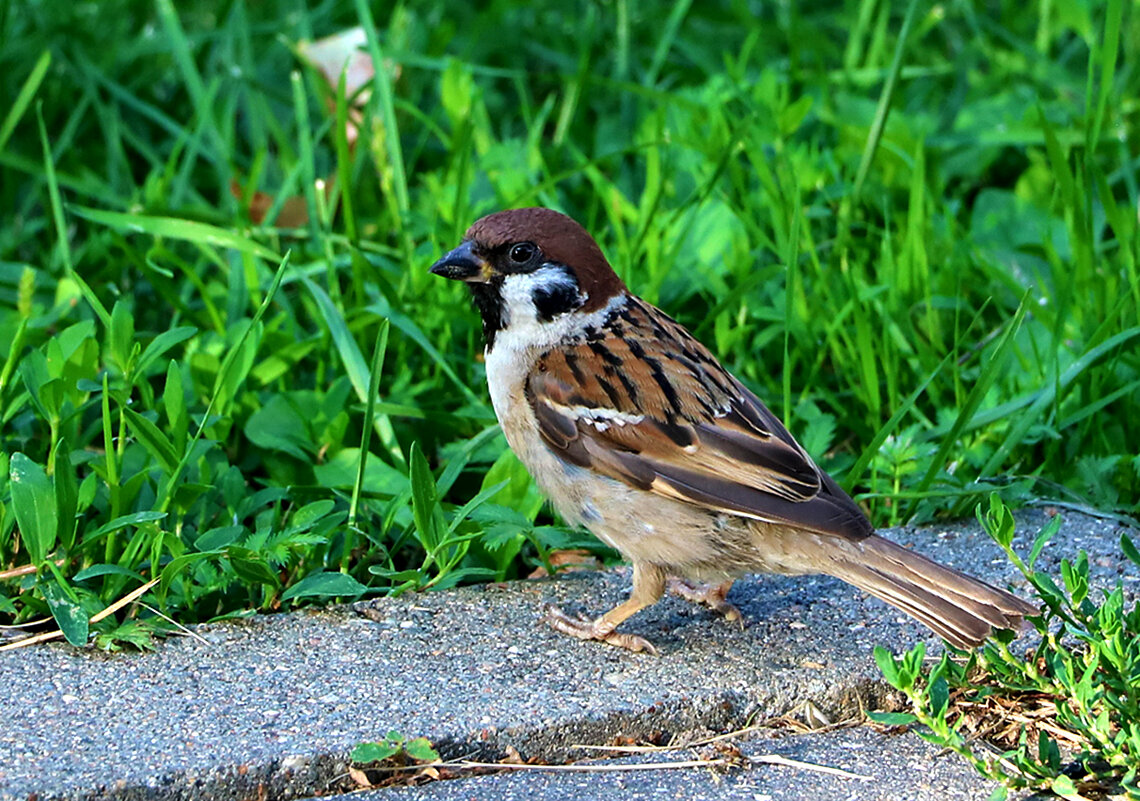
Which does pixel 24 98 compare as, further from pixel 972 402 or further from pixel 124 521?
pixel 972 402

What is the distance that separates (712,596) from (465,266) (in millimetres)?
985

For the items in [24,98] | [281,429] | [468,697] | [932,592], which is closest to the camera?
[468,697]

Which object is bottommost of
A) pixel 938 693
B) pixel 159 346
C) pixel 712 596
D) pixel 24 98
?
pixel 712 596

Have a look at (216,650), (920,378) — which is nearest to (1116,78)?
(920,378)

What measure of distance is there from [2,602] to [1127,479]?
2.63 metres

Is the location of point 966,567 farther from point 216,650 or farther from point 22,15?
point 22,15

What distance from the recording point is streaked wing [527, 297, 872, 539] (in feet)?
10.3

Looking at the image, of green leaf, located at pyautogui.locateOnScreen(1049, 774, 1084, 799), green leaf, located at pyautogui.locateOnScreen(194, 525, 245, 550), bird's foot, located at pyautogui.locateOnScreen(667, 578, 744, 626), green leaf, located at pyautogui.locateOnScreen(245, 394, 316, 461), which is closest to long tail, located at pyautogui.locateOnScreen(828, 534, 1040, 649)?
bird's foot, located at pyautogui.locateOnScreen(667, 578, 744, 626)

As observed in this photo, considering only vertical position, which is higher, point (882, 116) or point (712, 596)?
point (882, 116)

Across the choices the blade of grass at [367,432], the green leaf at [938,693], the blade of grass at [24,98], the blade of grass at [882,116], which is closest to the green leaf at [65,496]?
the blade of grass at [367,432]

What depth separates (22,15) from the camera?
580 cm

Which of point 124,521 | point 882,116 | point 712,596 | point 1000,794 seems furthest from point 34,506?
point 882,116

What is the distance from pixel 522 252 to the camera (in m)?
3.60

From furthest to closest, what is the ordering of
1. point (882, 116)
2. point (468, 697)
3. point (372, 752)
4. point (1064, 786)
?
point (882, 116) → point (468, 697) → point (372, 752) → point (1064, 786)
